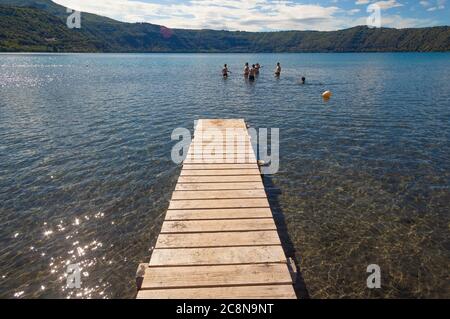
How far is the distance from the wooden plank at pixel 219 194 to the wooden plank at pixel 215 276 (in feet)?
11.5

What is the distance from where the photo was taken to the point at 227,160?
13867mm

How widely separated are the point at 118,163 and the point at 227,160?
683 centimetres

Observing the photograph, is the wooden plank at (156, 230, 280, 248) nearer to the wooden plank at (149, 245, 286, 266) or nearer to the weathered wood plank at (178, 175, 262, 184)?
the wooden plank at (149, 245, 286, 266)

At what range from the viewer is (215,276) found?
22.2 feet

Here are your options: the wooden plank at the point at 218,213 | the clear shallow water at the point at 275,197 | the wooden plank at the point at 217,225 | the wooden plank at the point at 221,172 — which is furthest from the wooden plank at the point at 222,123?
the wooden plank at the point at 217,225

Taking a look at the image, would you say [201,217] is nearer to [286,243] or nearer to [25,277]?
[286,243]

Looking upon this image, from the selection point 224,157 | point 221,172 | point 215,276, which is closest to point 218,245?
point 215,276

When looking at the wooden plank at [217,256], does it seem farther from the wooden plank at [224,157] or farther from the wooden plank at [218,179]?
the wooden plank at [224,157]

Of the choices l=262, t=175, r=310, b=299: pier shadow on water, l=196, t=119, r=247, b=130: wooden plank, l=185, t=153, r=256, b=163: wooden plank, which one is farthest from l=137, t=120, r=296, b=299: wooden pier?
l=196, t=119, r=247, b=130: wooden plank

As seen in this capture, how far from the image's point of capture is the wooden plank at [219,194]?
10.3m

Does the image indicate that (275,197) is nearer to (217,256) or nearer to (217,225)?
(217,225)
